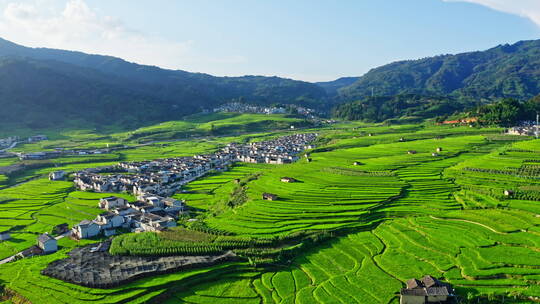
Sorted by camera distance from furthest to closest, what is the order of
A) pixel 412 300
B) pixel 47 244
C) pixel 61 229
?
pixel 61 229, pixel 47 244, pixel 412 300

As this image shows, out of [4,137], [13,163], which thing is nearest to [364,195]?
[13,163]

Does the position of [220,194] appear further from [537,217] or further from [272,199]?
[537,217]

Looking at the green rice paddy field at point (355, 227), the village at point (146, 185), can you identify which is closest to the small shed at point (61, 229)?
the village at point (146, 185)

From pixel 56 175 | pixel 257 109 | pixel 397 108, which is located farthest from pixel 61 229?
pixel 257 109

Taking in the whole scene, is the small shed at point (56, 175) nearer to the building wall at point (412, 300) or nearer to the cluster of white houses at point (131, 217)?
the cluster of white houses at point (131, 217)

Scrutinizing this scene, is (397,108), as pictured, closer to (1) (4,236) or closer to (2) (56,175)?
(2) (56,175)

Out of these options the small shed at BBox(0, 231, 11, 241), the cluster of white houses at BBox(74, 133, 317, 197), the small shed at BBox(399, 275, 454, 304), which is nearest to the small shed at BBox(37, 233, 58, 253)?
the small shed at BBox(0, 231, 11, 241)

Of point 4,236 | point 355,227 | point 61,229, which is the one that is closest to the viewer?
point 355,227
